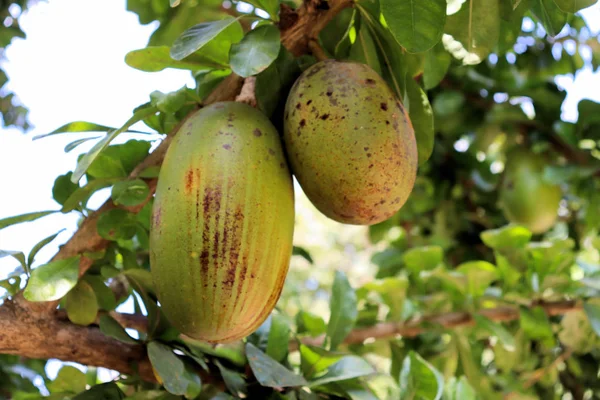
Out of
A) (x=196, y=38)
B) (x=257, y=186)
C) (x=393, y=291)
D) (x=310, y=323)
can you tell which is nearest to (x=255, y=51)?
(x=196, y=38)

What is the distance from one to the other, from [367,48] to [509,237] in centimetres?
83

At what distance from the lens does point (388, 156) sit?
846 millimetres

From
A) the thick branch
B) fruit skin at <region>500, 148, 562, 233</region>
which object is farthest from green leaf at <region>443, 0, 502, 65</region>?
fruit skin at <region>500, 148, 562, 233</region>

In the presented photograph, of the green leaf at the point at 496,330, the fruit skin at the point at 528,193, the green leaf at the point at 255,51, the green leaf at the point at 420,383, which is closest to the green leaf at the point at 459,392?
the green leaf at the point at 420,383

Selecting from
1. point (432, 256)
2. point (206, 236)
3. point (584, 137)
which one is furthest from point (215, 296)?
point (584, 137)

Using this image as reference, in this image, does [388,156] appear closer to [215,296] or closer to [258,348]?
[215,296]

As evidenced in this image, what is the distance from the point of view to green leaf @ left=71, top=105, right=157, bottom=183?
0.83 metres

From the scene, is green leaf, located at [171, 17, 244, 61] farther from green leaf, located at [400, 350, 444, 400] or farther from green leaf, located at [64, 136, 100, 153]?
green leaf, located at [400, 350, 444, 400]

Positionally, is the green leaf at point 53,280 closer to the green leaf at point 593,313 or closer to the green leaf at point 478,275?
the green leaf at point 478,275

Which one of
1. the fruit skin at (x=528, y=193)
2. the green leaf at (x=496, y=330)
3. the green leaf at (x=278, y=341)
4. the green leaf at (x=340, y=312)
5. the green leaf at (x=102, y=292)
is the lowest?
the fruit skin at (x=528, y=193)

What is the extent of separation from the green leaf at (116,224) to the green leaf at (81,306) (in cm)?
10

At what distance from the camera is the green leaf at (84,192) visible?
983 millimetres

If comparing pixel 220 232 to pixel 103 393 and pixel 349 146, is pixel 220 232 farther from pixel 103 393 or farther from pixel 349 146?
pixel 103 393

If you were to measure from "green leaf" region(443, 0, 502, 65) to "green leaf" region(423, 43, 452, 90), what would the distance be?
0.19 feet
